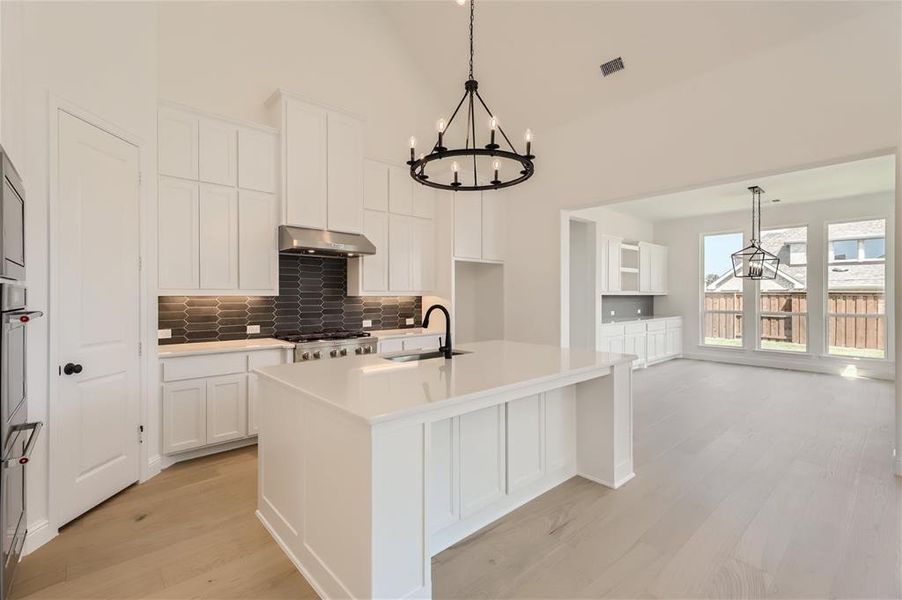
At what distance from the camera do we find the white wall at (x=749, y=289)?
643 centimetres

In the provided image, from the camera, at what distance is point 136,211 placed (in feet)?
9.32

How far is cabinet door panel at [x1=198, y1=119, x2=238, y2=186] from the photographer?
135 inches

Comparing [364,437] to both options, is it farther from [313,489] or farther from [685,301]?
[685,301]

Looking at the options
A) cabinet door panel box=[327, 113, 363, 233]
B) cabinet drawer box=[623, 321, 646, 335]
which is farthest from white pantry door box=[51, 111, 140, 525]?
cabinet drawer box=[623, 321, 646, 335]

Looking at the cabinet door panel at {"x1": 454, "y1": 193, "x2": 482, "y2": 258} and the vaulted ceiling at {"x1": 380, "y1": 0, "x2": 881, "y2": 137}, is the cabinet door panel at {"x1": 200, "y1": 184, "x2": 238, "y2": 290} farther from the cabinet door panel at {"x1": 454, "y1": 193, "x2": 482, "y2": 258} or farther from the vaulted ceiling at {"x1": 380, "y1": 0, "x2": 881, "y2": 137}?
the vaulted ceiling at {"x1": 380, "y1": 0, "x2": 881, "y2": 137}

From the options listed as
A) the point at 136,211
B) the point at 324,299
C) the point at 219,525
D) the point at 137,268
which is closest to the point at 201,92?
the point at 136,211

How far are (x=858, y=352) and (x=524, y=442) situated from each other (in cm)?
737

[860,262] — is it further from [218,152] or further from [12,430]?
[12,430]

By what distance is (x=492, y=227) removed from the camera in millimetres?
5465

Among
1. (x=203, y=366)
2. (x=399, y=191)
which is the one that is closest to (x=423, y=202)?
(x=399, y=191)

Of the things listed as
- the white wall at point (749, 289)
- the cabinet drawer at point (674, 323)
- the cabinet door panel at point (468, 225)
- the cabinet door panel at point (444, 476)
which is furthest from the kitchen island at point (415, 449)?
the white wall at point (749, 289)

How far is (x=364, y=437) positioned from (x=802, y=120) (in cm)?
406

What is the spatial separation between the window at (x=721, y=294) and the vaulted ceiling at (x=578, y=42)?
16.9 feet

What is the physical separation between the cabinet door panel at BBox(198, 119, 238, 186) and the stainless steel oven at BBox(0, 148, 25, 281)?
4.81ft
